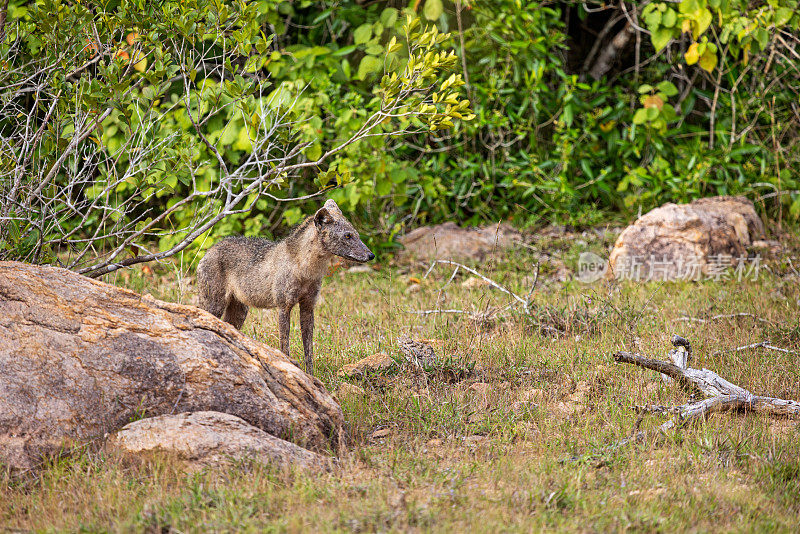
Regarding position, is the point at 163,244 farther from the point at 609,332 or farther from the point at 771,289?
the point at 771,289

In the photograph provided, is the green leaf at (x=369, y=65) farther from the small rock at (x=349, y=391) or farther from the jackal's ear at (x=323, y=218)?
the small rock at (x=349, y=391)

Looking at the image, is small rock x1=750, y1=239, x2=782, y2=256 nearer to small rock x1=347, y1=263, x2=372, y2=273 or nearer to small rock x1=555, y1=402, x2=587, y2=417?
small rock x1=347, y1=263, x2=372, y2=273

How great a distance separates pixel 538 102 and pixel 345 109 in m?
2.76

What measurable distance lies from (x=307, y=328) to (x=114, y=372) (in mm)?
2063

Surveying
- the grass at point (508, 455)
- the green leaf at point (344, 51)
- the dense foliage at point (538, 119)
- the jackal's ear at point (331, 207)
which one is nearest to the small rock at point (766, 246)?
the dense foliage at point (538, 119)

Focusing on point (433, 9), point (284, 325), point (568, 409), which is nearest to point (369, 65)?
point (433, 9)

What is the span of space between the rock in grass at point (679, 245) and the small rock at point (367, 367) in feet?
12.1

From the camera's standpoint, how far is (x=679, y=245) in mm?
9031

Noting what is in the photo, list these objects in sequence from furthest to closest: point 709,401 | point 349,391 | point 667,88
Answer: point 667,88, point 349,391, point 709,401

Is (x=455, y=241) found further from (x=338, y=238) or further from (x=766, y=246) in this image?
(x=338, y=238)

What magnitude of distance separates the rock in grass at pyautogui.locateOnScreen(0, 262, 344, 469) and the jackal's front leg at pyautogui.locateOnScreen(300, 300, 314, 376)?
113 cm

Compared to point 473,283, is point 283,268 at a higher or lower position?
higher

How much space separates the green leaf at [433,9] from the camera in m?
9.51

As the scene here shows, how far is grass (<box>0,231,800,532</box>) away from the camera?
3842mm
